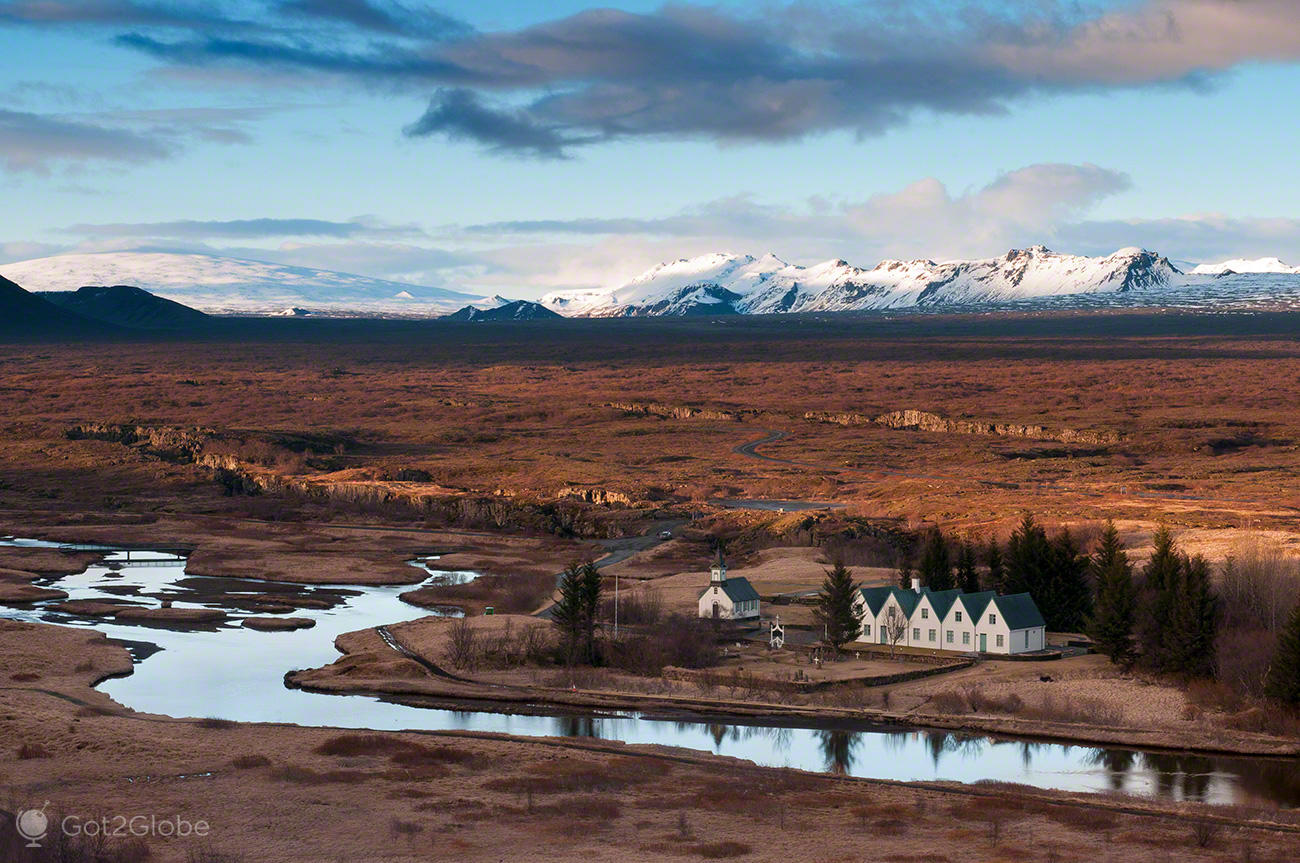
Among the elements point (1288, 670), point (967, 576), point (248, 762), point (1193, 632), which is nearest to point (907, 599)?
point (967, 576)

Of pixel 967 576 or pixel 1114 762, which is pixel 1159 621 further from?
pixel 967 576

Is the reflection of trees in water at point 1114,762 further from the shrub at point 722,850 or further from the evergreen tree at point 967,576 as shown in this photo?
the evergreen tree at point 967,576

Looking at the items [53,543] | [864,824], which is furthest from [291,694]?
[53,543]

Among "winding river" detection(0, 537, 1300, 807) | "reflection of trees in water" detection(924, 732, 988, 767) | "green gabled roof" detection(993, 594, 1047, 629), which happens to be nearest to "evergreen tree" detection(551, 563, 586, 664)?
"winding river" detection(0, 537, 1300, 807)

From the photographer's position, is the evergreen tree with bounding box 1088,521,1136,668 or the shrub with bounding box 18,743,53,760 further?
the evergreen tree with bounding box 1088,521,1136,668

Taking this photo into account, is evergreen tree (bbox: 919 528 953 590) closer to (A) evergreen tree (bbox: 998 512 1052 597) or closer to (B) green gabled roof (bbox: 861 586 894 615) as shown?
(A) evergreen tree (bbox: 998 512 1052 597)

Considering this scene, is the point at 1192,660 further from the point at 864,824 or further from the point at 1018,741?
the point at 864,824
